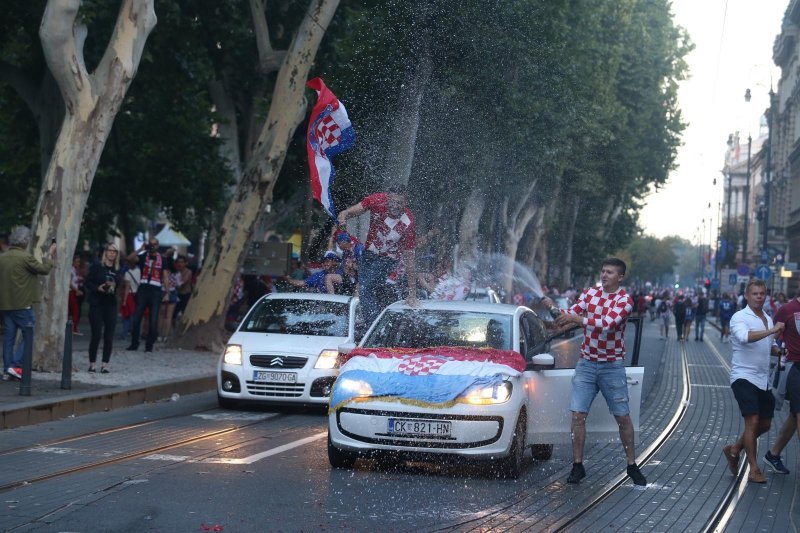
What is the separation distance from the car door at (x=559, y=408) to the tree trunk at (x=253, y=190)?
489 inches

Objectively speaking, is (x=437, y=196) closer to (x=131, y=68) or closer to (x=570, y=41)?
(x=570, y=41)

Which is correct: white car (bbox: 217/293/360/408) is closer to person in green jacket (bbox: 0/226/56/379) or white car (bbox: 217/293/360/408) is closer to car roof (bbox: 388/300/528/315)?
person in green jacket (bbox: 0/226/56/379)

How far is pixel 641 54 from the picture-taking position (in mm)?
59812

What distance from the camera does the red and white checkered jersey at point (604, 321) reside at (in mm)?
9852

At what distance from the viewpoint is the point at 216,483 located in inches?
357

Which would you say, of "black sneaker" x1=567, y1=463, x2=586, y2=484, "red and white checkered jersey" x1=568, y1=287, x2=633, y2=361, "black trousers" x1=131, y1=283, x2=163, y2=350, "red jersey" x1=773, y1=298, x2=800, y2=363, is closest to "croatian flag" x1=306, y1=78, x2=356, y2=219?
"black trousers" x1=131, y1=283, x2=163, y2=350

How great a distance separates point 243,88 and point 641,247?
154 m

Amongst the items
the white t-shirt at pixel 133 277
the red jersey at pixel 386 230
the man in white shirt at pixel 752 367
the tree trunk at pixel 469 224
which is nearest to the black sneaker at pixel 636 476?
the man in white shirt at pixel 752 367

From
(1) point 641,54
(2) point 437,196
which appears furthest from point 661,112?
(2) point 437,196

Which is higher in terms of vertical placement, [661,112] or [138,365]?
[661,112]

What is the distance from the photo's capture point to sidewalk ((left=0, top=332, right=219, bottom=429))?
12.9m

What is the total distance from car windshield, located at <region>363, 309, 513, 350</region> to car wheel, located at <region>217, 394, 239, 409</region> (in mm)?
4298

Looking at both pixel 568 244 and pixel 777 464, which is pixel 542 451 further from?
pixel 568 244

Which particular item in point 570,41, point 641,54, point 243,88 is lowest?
point 243,88
